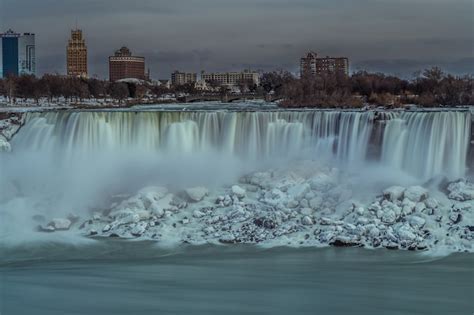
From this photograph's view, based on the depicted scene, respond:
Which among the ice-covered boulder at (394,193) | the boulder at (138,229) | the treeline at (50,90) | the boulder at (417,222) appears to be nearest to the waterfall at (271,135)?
the ice-covered boulder at (394,193)

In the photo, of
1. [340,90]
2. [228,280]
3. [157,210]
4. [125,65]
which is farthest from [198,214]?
[125,65]

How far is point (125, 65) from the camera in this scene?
10206 centimetres

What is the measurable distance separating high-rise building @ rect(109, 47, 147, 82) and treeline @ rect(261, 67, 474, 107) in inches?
2250

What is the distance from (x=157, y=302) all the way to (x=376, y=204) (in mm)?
6702

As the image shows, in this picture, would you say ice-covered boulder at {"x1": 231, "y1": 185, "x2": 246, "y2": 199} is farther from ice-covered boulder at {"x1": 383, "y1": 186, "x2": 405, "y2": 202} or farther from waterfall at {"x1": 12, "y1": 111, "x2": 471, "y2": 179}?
ice-covered boulder at {"x1": 383, "y1": 186, "x2": 405, "y2": 202}

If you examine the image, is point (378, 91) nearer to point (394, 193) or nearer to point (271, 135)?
point (271, 135)

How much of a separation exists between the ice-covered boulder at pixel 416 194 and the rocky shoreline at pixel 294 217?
0.07ft

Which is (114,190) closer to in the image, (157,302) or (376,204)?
(376,204)

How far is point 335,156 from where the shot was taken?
74.7 feet

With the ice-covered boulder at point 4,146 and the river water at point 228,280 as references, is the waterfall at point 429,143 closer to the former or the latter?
the river water at point 228,280

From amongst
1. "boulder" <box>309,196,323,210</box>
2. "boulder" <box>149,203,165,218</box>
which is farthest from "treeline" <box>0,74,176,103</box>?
"boulder" <box>309,196,323,210</box>

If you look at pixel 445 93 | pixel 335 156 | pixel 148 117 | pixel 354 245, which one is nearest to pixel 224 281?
pixel 354 245

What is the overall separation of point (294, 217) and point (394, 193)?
7.88ft

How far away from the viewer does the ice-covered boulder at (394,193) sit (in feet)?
60.8
